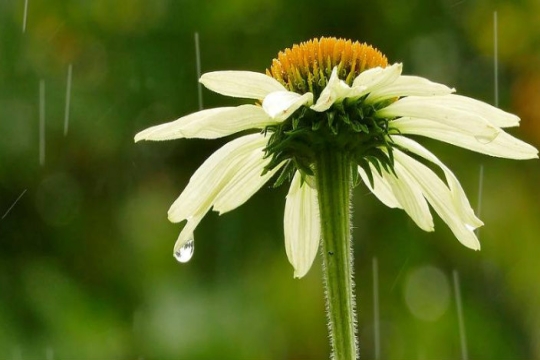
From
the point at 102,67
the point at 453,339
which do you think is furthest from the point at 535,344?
the point at 102,67

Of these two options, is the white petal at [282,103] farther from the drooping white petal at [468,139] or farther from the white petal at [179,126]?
the drooping white petal at [468,139]

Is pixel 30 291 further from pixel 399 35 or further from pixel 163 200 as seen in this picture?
pixel 399 35

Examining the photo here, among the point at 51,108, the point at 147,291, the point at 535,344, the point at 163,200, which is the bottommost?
the point at 535,344

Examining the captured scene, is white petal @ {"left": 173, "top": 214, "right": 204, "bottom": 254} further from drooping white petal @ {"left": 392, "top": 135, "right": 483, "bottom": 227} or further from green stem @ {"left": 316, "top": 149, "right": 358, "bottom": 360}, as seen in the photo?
drooping white petal @ {"left": 392, "top": 135, "right": 483, "bottom": 227}

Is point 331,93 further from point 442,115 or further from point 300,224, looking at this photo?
point 300,224

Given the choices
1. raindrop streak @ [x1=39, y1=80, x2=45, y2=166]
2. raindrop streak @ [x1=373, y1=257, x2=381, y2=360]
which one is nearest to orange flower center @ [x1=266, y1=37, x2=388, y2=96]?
raindrop streak @ [x1=373, y1=257, x2=381, y2=360]
